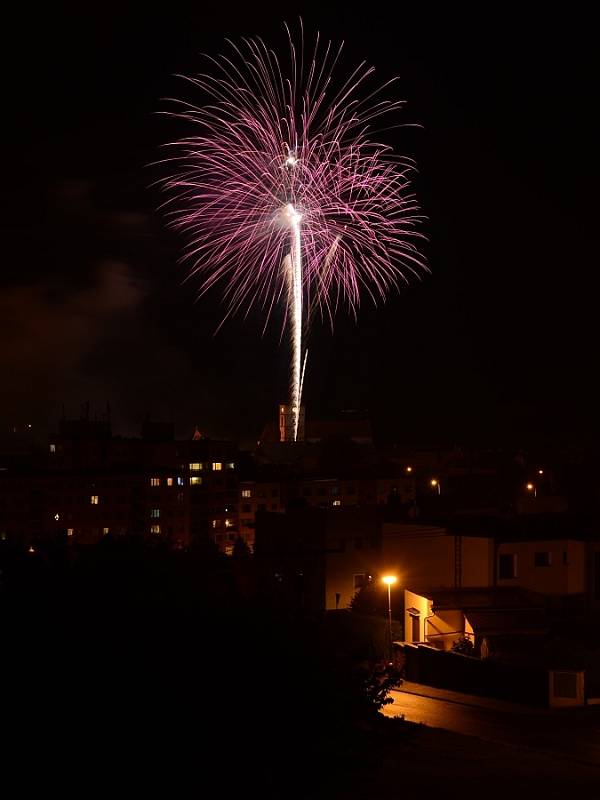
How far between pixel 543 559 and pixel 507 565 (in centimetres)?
76

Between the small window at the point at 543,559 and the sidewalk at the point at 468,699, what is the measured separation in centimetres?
463

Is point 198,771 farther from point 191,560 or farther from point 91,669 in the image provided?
point 191,560

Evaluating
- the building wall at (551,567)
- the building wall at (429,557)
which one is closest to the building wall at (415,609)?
the building wall at (429,557)

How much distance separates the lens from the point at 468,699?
16672 millimetres

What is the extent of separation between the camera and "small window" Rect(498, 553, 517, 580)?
2109cm

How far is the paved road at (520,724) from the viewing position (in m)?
13.9

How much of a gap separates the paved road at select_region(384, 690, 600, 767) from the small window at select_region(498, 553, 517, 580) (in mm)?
5026

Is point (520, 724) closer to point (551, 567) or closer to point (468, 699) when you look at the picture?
point (468, 699)

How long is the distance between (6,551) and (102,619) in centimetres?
199

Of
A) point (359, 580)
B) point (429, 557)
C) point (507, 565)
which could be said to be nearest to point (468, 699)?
point (507, 565)

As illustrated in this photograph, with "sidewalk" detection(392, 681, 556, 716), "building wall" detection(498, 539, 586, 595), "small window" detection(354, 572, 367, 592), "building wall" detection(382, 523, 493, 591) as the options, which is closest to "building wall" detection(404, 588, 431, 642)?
"building wall" detection(382, 523, 493, 591)

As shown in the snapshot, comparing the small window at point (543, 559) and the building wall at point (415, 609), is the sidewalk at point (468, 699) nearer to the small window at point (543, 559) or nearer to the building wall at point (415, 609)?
the building wall at point (415, 609)

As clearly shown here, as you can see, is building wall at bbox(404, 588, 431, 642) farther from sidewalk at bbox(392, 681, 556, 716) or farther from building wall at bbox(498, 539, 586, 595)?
building wall at bbox(498, 539, 586, 595)

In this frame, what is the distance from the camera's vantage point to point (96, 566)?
9695mm
